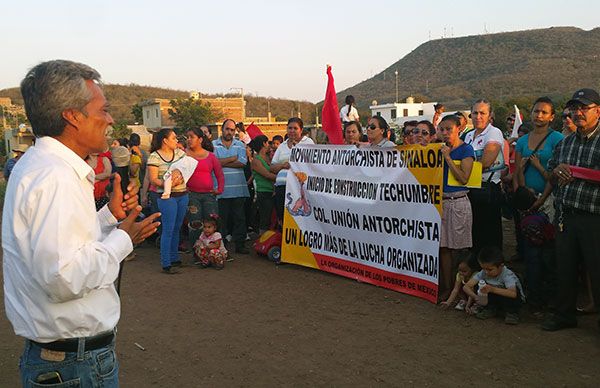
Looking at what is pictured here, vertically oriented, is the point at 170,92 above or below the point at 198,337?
above

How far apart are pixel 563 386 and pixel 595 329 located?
1.42 metres

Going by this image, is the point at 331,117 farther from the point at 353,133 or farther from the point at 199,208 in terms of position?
the point at 199,208

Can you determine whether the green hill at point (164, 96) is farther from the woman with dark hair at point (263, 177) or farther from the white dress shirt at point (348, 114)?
the woman with dark hair at point (263, 177)

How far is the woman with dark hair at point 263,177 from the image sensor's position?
8953 millimetres

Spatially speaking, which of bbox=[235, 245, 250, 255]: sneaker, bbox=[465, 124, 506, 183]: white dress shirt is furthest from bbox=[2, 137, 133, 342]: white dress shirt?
bbox=[235, 245, 250, 255]: sneaker

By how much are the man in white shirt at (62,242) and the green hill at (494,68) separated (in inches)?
2565

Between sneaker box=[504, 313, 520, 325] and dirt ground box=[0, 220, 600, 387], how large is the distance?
0.06m

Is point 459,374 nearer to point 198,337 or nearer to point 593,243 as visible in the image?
point 593,243

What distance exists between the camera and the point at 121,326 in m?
5.91

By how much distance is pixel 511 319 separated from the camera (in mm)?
5426

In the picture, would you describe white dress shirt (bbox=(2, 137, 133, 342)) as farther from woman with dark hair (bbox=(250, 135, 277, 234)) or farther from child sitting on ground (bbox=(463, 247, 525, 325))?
woman with dark hair (bbox=(250, 135, 277, 234))

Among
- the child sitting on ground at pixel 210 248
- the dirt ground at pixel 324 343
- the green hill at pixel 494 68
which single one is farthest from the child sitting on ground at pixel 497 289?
the green hill at pixel 494 68

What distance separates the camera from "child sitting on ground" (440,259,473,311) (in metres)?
5.82

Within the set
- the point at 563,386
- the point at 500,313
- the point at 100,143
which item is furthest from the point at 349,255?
the point at 100,143
